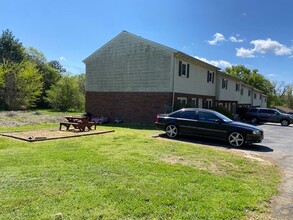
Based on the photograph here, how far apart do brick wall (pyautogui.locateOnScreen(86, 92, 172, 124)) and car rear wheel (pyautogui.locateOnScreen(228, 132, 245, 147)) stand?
7748 millimetres

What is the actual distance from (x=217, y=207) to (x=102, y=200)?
196 centimetres

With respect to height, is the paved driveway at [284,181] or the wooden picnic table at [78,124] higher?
the wooden picnic table at [78,124]

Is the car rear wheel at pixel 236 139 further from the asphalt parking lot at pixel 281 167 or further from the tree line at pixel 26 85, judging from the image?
the tree line at pixel 26 85

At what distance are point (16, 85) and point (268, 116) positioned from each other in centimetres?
2992

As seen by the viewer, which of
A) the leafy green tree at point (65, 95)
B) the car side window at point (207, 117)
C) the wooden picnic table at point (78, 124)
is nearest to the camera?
the car side window at point (207, 117)

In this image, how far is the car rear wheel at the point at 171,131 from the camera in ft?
42.0

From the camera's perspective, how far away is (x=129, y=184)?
527 cm

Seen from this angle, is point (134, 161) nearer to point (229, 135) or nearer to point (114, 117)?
point (229, 135)

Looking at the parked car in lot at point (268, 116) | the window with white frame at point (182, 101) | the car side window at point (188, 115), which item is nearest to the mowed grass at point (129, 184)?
the car side window at point (188, 115)

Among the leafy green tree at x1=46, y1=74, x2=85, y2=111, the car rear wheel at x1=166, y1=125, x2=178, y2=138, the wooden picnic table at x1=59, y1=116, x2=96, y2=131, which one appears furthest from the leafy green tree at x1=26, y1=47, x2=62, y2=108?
the car rear wheel at x1=166, y1=125, x2=178, y2=138

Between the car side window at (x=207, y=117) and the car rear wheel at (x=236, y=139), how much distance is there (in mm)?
1061

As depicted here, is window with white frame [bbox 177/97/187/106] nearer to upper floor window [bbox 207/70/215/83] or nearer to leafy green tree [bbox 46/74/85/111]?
upper floor window [bbox 207/70/215/83]

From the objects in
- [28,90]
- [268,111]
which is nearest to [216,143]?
[268,111]

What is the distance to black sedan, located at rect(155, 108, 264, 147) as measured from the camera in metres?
11.1
